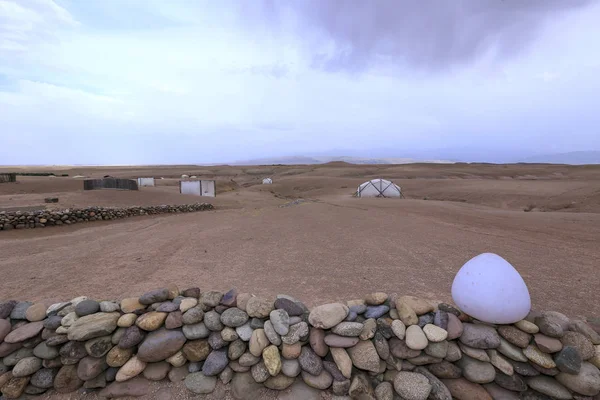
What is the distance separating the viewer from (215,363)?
3.18 metres

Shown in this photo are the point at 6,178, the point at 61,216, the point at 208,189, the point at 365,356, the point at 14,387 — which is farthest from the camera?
the point at 208,189

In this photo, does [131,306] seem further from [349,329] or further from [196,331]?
[349,329]

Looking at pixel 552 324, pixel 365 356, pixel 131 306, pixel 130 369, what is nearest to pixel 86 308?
pixel 131 306

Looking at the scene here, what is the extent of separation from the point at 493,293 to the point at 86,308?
4390 mm

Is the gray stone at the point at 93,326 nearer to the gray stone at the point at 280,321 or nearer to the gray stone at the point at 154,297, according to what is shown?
the gray stone at the point at 154,297

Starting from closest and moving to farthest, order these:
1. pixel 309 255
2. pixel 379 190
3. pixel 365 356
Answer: pixel 365 356
pixel 309 255
pixel 379 190

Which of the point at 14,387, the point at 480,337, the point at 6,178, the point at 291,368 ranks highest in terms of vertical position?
the point at 6,178

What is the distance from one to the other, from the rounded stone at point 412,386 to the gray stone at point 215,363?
1781 mm

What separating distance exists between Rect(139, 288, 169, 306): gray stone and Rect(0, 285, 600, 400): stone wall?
3cm

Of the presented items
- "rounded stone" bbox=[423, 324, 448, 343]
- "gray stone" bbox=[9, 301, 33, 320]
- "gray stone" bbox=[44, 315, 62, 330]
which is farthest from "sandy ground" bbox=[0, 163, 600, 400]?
"rounded stone" bbox=[423, 324, 448, 343]

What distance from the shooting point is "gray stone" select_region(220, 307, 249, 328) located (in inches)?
131

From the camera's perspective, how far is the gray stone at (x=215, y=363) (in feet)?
10.3

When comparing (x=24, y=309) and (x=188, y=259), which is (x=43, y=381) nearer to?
(x=24, y=309)

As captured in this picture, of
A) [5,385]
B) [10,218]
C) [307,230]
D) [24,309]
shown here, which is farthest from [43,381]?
[10,218]
